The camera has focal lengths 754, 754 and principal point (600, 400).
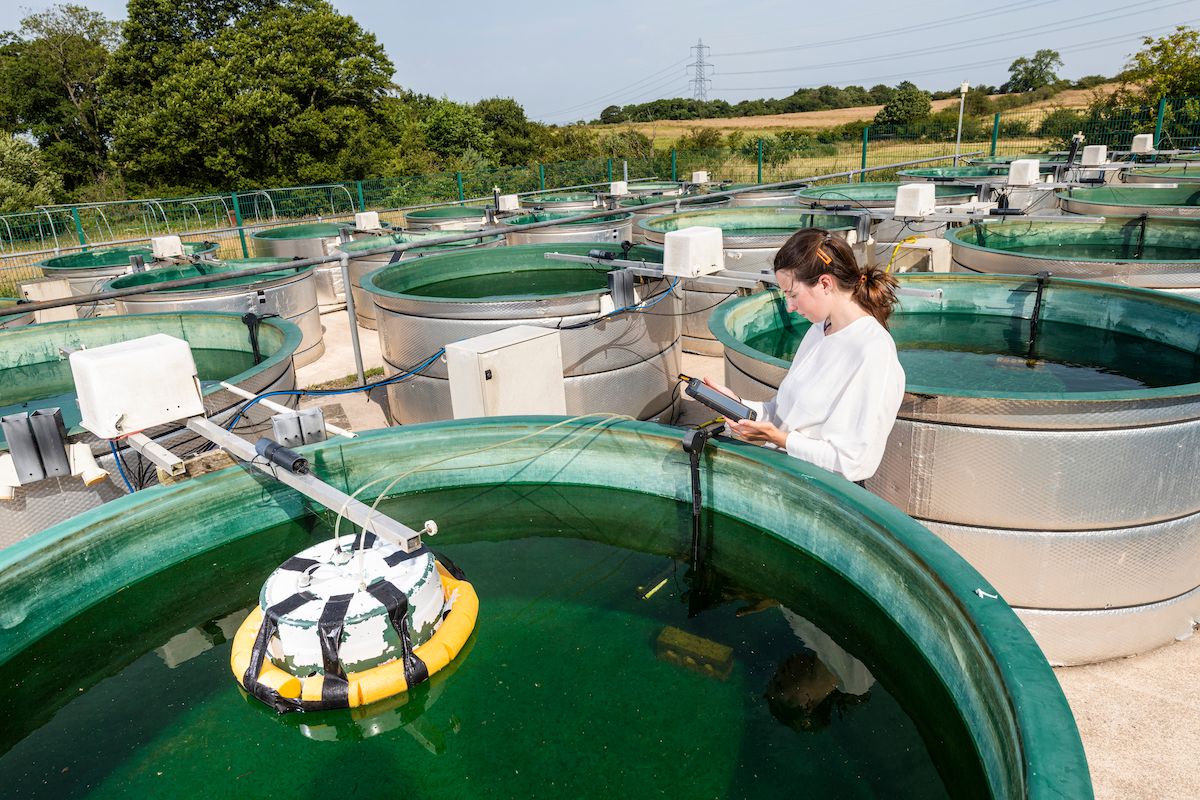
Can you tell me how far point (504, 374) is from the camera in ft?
13.8

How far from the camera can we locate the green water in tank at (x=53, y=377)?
632 centimetres

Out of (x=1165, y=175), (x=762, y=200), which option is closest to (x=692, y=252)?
(x=762, y=200)

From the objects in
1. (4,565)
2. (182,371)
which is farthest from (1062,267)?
(4,565)

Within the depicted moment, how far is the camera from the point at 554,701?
251 cm

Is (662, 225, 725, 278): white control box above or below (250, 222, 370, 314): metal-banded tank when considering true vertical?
above

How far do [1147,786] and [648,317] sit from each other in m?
4.43

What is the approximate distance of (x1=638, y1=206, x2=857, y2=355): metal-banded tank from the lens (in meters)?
8.55

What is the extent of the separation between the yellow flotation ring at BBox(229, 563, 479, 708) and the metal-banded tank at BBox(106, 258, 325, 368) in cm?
565

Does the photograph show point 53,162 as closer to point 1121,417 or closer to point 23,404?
point 23,404

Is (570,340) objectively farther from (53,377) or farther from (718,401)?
(53,377)

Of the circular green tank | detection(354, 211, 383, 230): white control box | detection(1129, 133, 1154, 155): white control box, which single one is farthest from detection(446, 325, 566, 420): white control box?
detection(1129, 133, 1154, 155): white control box

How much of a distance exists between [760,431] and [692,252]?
2.58 metres

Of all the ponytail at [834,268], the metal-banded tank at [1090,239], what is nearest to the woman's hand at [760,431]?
the ponytail at [834,268]

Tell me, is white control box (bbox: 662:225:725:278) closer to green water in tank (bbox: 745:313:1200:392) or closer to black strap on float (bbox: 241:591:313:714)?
green water in tank (bbox: 745:313:1200:392)
